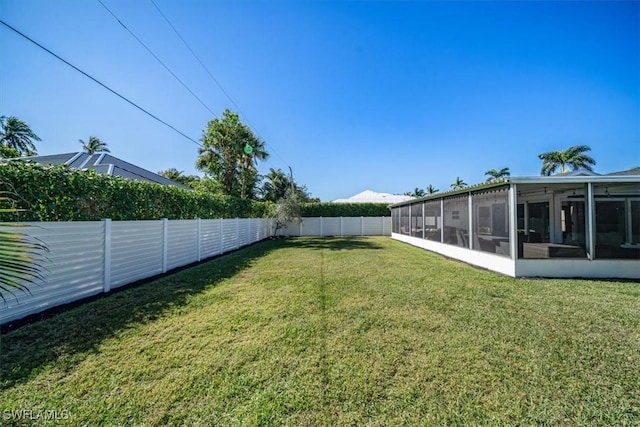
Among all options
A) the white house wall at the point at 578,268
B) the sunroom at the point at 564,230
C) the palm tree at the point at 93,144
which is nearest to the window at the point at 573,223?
the sunroom at the point at 564,230

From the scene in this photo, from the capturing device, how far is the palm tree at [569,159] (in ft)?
74.5

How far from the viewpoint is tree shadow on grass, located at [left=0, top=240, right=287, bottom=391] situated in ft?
8.40

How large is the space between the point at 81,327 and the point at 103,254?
186cm

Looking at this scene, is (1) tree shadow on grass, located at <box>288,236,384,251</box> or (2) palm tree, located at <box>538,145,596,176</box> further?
(2) palm tree, located at <box>538,145,596,176</box>

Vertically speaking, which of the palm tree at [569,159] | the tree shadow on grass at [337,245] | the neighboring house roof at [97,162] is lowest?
the tree shadow on grass at [337,245]

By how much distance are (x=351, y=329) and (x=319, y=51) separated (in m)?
11.0

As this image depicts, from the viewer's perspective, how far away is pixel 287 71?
440 inches

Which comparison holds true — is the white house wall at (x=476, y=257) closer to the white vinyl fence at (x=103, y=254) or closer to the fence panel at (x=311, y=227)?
the white vinyl fence at (x=103, y=254)

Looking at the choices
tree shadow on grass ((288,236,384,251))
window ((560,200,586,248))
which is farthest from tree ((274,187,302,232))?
window ((560,200,586,248))

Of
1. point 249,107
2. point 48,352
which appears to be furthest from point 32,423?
point 249,107

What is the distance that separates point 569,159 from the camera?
23.1 metres

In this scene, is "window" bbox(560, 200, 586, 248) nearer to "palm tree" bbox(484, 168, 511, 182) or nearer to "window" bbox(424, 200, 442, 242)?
"window" bbox(424, 200, 442, 242)

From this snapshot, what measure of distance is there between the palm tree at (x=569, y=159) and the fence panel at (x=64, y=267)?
3137 centimetres

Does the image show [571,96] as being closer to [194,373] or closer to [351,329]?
[351,329]
